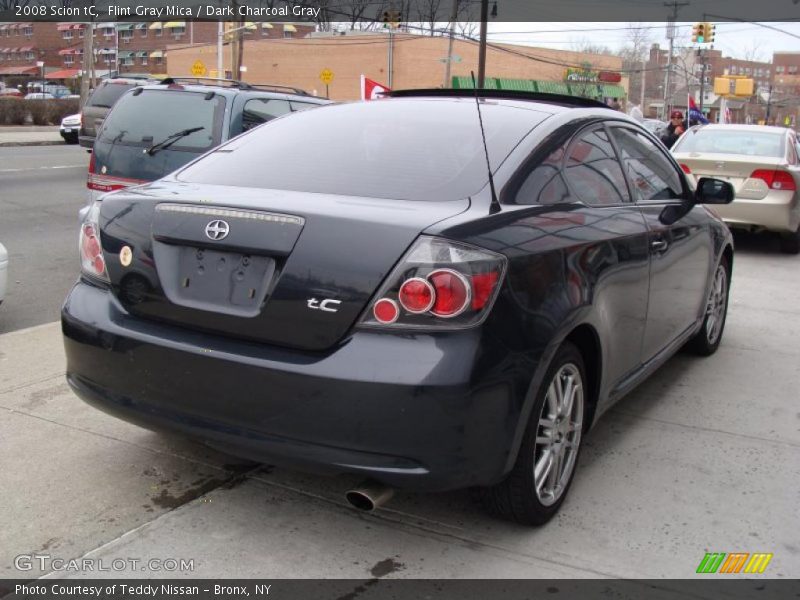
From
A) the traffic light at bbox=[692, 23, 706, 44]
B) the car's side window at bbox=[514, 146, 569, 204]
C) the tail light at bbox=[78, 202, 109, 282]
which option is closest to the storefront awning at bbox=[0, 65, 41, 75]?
the traffic light at bbox=[692, 23, 706, 44]

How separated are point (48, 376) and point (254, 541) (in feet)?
7.53

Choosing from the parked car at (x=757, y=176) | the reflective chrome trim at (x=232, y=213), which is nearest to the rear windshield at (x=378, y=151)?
the reflective chrome trim at (x=232, y=213)

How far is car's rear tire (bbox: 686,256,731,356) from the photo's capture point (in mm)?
5586

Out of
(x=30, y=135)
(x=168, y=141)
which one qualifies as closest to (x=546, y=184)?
(x=168, y=141)

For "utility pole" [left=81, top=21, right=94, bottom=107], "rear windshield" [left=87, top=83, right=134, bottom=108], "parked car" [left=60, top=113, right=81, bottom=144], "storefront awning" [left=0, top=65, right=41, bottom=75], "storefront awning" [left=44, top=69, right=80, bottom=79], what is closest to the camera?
"rear windshield" [left=87, top=83, right=134, bottom=108]

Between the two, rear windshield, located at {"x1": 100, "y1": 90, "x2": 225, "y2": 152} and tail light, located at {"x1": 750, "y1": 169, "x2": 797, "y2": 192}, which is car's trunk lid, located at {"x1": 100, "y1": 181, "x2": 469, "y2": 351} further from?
tail light, located at {"x1": 750, "y1": 169, "x2": 797, "y2": 192}

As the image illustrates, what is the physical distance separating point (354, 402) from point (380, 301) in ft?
1.10

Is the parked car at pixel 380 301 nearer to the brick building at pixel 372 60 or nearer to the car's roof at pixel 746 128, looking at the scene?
the car's roof at pixel 746 128

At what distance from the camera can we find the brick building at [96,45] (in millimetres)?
94188

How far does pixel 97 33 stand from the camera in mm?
102625

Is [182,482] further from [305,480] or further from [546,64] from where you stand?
[546,64]

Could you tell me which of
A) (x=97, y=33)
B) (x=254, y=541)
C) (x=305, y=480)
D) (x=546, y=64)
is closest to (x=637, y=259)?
(x=305, y=480)

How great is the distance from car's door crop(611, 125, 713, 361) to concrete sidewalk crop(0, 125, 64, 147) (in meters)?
25.3

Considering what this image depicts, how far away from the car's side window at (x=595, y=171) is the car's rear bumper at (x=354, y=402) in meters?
1.18
